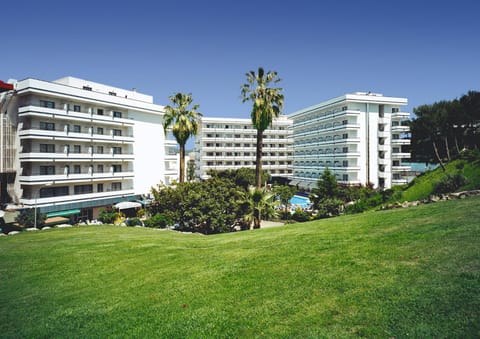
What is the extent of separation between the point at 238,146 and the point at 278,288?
81.3m

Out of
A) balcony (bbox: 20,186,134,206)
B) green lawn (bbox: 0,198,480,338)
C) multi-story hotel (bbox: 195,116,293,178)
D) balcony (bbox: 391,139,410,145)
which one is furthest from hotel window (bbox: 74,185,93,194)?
balcony (bbox: 391,139,410,145)

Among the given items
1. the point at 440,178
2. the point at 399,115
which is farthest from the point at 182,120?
the point at 399,115

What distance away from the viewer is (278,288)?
7.84m

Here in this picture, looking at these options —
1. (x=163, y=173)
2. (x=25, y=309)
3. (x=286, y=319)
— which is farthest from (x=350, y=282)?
(x=163, y=173)

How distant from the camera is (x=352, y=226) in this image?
46.4 ft

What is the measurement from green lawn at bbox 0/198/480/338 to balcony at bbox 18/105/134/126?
26126 mm

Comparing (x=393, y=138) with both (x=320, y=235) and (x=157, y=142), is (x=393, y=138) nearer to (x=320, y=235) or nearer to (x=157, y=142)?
(x=157, y=142)

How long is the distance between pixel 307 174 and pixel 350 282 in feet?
230

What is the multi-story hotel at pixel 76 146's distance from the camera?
3400 cm

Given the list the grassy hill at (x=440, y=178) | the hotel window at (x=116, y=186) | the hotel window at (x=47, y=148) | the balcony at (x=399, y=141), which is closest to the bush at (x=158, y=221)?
the hotel window at (x=116, y=186)

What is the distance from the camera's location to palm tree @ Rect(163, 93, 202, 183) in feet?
117

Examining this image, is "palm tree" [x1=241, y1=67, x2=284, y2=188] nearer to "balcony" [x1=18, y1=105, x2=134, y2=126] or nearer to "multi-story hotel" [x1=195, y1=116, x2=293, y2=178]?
"balcony" [x1=18, y1=105, x2=134, y2=126]

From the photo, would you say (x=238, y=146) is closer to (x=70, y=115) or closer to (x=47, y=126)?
(x=70, y=115)

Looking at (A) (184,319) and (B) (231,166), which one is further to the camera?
(B) (231,166)
